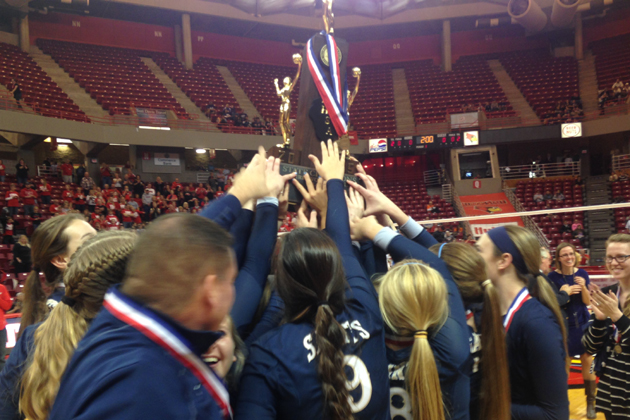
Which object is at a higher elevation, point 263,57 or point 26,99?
point 263,57

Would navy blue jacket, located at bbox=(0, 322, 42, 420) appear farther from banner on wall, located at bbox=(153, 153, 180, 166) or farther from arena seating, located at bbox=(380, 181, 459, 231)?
banner on wall, located at bbox=(153, 153, 180, 166)

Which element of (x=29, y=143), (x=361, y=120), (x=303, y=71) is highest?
(x=361, y=120)

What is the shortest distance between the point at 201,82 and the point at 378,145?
29.6 ft

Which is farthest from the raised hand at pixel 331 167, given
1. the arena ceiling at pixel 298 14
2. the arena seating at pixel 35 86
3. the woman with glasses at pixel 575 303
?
the arena ceiling at pixel 298 14

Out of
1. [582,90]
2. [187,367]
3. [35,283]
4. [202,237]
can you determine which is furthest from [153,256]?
[582,90]

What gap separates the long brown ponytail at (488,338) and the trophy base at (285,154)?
107 cm

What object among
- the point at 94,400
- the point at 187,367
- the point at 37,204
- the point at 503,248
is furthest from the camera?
the point at 37,204

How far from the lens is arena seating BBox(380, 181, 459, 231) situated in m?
17.2

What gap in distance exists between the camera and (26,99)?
1501cm

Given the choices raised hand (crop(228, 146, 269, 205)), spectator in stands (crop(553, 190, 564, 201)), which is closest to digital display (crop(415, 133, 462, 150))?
spectator in stands (crop(553, 190, 564, 201))

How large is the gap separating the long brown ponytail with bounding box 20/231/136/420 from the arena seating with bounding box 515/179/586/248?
13.7 m

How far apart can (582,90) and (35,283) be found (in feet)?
75.7

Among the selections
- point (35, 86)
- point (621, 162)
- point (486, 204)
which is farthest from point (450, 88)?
point (35, 86)

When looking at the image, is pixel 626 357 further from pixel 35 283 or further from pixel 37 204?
pixel 37 204
